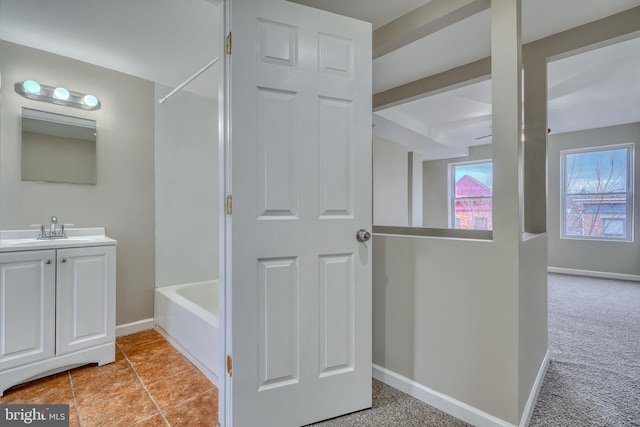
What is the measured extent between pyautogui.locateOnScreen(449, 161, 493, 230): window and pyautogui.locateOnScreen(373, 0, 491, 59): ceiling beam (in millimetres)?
5292

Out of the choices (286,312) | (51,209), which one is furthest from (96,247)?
(286,312)

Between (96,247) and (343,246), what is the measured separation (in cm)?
177

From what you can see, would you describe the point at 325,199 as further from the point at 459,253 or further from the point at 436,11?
the point at 436,11

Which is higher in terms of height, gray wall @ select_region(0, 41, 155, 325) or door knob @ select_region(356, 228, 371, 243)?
gray wall @ select_region(0, 41, 155, 325)

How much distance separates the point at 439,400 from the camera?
1.61m

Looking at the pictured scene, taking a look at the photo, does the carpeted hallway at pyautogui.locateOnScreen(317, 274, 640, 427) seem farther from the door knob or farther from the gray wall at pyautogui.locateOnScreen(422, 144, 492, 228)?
the gray wall at pyautogui.locateOnScreen(422, 144, 492, 228)

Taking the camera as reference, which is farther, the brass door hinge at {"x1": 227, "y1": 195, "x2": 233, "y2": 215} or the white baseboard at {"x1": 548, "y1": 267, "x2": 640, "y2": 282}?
the white baseboard at {"x1": 548, "y1": 267, "x2": 640, "y2": 282}

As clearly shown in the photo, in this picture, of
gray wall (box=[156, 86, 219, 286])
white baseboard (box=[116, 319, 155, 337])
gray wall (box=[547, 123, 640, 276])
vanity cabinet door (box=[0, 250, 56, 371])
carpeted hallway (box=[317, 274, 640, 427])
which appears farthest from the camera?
gray wall (box=[547, 123, 640, 276])

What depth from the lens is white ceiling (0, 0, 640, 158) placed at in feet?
5.81

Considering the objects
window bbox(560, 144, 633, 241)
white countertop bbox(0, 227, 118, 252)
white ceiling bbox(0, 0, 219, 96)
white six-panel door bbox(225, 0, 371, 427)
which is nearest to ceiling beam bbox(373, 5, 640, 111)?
white six-panel door bbox(225, 0, 371, 427)

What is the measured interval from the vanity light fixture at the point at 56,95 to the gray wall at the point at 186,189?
1.70 feet

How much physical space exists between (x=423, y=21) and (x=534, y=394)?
2.19 metres

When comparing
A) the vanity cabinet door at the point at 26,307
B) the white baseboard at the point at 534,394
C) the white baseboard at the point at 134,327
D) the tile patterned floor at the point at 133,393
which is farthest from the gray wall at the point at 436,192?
the vanity cabinet door at the point at 26,307

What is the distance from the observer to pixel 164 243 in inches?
113
